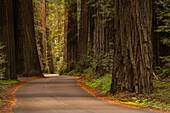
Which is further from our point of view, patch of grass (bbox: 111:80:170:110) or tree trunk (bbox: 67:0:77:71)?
tree trunk (bbox: 67:0:77:71)

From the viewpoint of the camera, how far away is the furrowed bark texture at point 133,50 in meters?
13.0

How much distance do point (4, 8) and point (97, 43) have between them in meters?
7.82

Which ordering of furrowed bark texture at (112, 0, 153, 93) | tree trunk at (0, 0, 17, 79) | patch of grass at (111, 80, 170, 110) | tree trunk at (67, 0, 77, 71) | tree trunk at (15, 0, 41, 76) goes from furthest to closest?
tree trunk at (67, 0, 77, 71)
tree trunk at (15, 0, 41, 76)
tree trunk at (0, 0, 17, 79)
furrowed bark texture at (112, 0, 153, 93)
patch of grass at (111, 80, 170, 110)

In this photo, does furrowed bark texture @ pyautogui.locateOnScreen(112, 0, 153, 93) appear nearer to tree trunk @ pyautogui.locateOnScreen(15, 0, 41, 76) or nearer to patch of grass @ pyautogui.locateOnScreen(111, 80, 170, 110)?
patch of grass @ pyautogui.locateOnScreen(111, 80, 170, 110)

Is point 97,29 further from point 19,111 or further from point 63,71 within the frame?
point 63,71

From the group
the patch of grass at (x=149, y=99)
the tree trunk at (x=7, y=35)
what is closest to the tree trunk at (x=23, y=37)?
the tree trunk at (x=7, y=35)

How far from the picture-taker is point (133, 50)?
13.1m

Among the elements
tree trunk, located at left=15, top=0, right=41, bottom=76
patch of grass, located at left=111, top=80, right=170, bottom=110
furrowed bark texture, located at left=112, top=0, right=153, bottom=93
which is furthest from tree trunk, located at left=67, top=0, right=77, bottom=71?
patch of grass, located at left=111, top=80, right=170, bottom=110

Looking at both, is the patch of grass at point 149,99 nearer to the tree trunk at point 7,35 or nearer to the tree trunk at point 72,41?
the tree trunk at point 7,35

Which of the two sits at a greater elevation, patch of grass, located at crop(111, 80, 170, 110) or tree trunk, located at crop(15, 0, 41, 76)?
tree trunk, located at crop(15, 0, 41, 76)

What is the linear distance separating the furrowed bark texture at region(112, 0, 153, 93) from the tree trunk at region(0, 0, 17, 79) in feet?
36.6

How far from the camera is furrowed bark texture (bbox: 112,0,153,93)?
42.5ft

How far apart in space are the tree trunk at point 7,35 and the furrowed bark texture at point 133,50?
1116 centimetres

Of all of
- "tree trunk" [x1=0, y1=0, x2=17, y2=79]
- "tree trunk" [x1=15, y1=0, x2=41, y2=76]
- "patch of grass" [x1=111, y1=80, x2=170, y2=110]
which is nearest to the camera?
"patch of grass" [x1=111, y1=80, x2=170, y2=110]
